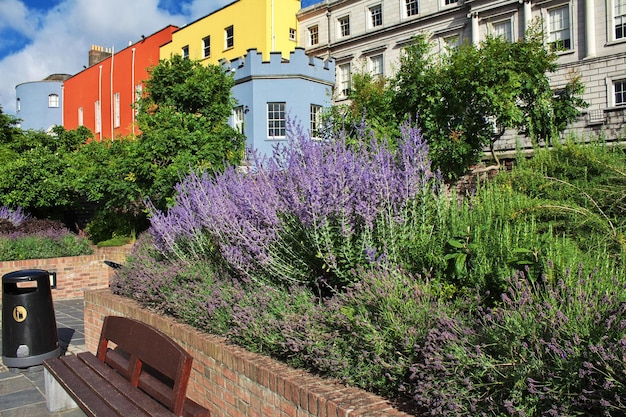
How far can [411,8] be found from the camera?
91.8 feet

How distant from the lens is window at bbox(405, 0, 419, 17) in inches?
1095

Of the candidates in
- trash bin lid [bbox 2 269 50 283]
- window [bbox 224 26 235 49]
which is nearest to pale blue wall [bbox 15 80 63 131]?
window [bbox 224 26 235 49]

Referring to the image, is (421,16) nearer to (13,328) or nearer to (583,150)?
(583,150)

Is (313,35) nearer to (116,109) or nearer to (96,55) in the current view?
(116,109)

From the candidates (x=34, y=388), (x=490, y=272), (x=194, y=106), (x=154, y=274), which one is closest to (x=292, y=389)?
(x=490, y=272)

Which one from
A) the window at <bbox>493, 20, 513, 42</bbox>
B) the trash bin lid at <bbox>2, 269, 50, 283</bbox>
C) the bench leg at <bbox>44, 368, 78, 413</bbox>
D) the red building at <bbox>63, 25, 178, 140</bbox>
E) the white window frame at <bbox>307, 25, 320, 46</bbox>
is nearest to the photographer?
the bench leg at <bbox>44, 368, 78, 413</bbox>

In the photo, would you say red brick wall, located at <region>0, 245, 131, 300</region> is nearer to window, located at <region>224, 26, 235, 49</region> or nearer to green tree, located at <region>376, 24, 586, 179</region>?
green tree, located at <region>376, 24, 586, 179</region>

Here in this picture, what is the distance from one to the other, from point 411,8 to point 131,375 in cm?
2796

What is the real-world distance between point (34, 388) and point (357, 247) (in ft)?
13.6

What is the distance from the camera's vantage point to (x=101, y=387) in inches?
139

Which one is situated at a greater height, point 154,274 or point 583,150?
point 583,150

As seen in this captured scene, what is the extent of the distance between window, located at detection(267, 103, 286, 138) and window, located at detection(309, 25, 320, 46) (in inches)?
314

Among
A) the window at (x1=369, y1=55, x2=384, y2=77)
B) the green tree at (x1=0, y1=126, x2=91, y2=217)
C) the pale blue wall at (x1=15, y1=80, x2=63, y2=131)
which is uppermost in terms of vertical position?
the pale blue wall at (x1=15, y1=80, x2=63, y2=131)

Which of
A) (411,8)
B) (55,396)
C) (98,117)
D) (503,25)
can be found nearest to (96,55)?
(98,117)
